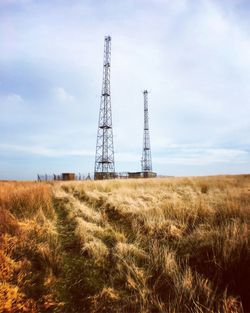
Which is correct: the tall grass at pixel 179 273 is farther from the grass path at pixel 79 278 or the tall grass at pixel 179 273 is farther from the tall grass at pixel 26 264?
the tall grass at pixel 26 264

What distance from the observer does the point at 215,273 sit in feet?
11.6

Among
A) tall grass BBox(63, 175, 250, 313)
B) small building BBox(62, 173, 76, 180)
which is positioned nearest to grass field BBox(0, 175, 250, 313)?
tall grass BBox(63, 175, 250, 313)

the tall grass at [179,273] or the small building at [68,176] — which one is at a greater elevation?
the small building at [68,176]

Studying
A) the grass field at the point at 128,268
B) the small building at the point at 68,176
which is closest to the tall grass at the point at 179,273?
the grass field at the point at 128,268

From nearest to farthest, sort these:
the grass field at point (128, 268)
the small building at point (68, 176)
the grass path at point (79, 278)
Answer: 1. the grass field at point (128, 268)
2. the grass path at point (79, 278)
3. the small building at point (68, 176)

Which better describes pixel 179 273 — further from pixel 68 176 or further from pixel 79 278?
pixel 68 176

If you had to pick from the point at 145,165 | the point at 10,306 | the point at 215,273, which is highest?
the point at 145,165

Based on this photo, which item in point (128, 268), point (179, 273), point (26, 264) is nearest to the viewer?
point (179, 273)

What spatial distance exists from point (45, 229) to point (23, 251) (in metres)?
1.28

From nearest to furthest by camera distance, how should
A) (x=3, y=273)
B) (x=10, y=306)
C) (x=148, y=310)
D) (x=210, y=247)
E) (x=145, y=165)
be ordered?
1. (x=148, y=310)
2. (x=10, y=306)
3. (x=3, y=273)
4. (x=210, y=247)
5. (x=145, y=165)

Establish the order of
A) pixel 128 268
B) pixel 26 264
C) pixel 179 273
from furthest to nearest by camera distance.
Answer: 1. pixel 26 264
2. pixel 128 268
3. pixel 179 273

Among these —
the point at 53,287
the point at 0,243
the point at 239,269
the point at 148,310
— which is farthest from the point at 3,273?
the point at 239,269

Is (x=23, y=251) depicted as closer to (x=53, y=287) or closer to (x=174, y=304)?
(x=53, y=287)

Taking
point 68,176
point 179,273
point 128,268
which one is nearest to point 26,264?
point 128,268
